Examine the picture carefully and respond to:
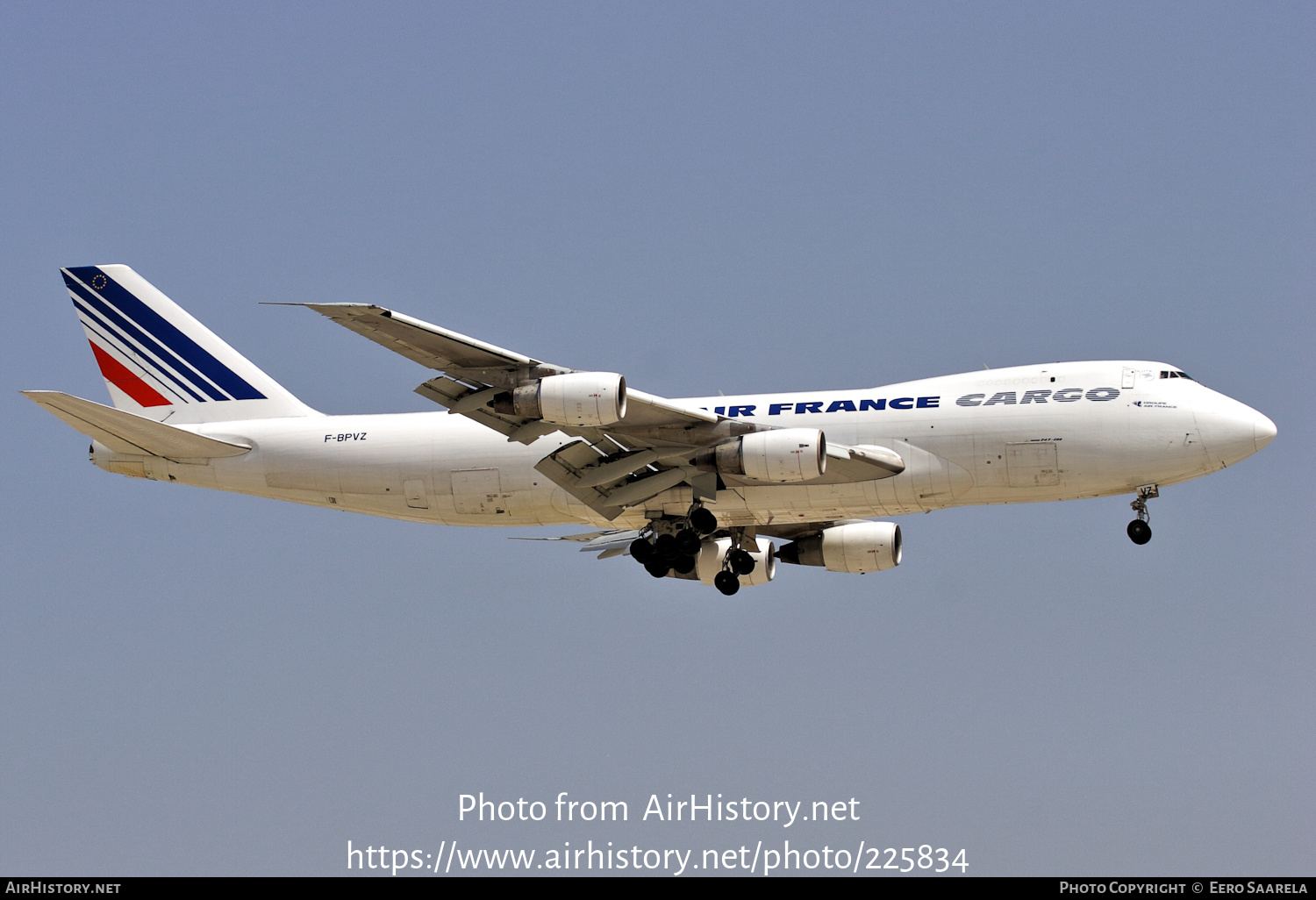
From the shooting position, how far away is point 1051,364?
34.9 metres

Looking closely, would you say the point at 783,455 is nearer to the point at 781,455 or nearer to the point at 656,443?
the point at 781,455

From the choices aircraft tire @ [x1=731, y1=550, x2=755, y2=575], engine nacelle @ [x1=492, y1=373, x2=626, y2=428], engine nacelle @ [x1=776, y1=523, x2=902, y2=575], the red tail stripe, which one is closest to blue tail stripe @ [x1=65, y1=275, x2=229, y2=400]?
the red tail stripe

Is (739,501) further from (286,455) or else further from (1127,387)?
(286,455)

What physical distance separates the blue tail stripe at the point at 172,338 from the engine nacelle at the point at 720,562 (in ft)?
41.7

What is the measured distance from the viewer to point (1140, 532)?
3431 centimetres

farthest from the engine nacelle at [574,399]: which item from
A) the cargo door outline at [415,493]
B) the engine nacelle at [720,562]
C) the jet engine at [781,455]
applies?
the engine nacelle at [720,562]

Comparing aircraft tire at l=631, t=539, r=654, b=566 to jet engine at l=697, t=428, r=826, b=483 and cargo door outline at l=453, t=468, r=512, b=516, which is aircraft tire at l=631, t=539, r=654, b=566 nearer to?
cargo door outline at l=453, t=468, r=512, b=516

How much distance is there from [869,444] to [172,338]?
773 inches

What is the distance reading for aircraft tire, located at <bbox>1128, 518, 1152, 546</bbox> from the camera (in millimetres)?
34219

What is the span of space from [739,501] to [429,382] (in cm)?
823

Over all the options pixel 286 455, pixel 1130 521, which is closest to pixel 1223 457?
pixel 1130 521

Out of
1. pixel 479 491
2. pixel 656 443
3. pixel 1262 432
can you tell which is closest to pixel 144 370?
pixel 479 491

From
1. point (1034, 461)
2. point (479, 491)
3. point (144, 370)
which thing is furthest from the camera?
point (144, 370)

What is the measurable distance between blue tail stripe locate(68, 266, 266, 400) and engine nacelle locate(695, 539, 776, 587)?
41.7 feet
